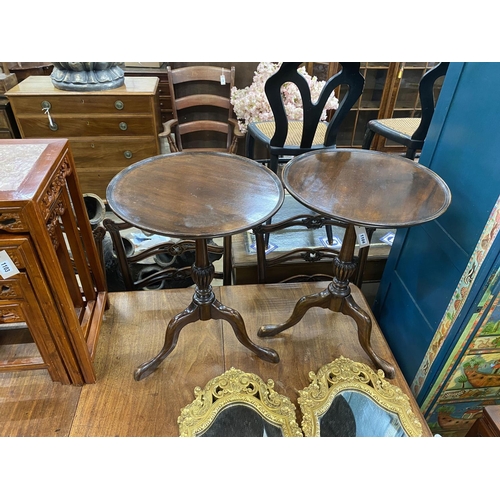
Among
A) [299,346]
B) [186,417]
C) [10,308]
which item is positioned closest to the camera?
[10,308]

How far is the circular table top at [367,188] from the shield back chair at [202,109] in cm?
137

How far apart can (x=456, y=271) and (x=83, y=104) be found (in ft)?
7.83

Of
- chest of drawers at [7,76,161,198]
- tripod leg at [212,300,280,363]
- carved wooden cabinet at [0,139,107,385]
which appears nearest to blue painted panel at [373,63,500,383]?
tripod leg at [212,300,280,363]

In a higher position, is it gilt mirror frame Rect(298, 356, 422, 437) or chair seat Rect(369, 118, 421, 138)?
chair seat Rect(369, 118, 421, 138)

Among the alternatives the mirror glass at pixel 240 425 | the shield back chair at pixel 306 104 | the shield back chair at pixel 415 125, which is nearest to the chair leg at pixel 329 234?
the shield back chair at pixel 306 104

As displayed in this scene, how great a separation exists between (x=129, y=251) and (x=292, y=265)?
0.80 m

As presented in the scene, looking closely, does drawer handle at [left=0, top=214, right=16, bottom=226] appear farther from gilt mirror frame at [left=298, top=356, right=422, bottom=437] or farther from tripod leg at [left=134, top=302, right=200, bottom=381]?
gilt mirror frame at [left=298, top=356, right=422, bottom=437]

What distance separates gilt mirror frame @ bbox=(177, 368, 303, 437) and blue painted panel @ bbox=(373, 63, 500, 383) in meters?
0.59

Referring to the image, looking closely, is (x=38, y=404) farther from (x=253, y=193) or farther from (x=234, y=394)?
(x=253, y=193)

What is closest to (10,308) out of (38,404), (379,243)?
(38,404)

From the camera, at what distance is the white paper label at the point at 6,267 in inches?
36.6

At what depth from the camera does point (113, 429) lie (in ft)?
3.77

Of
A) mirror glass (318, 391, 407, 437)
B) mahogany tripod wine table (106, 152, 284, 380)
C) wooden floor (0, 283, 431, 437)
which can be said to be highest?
mahogany tripod wine table (106, 152, 284, 380)

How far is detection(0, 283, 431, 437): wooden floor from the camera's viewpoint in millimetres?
1165
